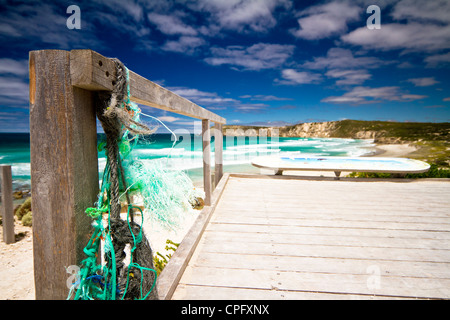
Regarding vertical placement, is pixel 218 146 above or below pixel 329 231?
above

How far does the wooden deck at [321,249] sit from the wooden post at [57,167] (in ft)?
2.97

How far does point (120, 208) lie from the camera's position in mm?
912

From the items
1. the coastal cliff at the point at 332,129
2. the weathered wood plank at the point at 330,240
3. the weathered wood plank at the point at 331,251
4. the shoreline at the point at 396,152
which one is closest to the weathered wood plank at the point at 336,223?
the weathered wood plank at the point at 330,240

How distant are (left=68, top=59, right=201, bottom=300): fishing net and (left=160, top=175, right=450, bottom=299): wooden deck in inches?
28.0

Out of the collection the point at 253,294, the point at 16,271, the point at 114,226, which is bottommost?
the point at 16,271

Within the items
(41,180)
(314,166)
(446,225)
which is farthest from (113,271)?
(314,166)

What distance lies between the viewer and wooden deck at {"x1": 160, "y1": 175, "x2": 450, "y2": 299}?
1.64 meters

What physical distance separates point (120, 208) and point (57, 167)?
0.25 meters

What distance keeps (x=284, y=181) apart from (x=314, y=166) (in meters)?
0.90

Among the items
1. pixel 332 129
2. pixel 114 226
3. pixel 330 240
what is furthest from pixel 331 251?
pixel 332 129

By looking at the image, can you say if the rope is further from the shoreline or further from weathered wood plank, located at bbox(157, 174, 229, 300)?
the shoreline

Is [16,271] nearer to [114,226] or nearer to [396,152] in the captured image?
[114,226]

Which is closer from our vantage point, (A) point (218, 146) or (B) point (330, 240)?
(B) point (330, 240)
